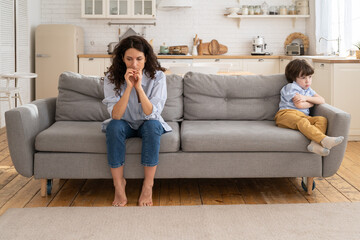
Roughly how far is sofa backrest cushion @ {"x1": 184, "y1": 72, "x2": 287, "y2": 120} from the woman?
1.92 ft

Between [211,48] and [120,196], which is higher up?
[211,48]

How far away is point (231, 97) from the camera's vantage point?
385 centimetres

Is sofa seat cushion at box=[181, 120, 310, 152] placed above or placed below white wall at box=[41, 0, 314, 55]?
below

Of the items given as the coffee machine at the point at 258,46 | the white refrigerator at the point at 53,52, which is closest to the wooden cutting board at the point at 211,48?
the coffee machine at the point at 258,46

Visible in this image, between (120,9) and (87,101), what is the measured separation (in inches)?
179

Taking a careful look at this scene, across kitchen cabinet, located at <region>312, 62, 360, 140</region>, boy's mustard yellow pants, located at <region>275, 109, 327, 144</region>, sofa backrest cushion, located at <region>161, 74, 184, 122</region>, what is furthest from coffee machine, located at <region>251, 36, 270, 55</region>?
boy's mustard yellow pants, located at <region>275, 109, 327, 144</region>

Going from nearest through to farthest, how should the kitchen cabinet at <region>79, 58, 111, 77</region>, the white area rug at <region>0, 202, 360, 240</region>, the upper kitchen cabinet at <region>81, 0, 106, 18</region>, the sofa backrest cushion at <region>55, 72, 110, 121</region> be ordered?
the white area rug at <region>0, 202, 360, 240</region>
the sofa backrest cushion at <region>55, 72, 110, 121</region>
the kitchen cabinet at <region>79, 58, 111, 77</region>
the upper kitchen cabinet at <region>81, 0, 106, 18</region>

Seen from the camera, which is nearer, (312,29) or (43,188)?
(43,188)

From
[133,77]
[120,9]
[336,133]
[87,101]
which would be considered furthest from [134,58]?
[120,9]

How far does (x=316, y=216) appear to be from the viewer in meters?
2.84

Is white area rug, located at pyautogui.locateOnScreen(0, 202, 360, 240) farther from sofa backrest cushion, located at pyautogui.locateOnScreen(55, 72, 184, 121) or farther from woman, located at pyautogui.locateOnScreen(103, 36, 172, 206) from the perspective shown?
sofa backrest cushion, located at pyautogui.locateOnScreen(55, 72, 184, 121)

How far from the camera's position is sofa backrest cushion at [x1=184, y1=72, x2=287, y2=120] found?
379 centimetres

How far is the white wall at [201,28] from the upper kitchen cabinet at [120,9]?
30cm

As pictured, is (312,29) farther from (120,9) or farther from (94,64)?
(94,64)
